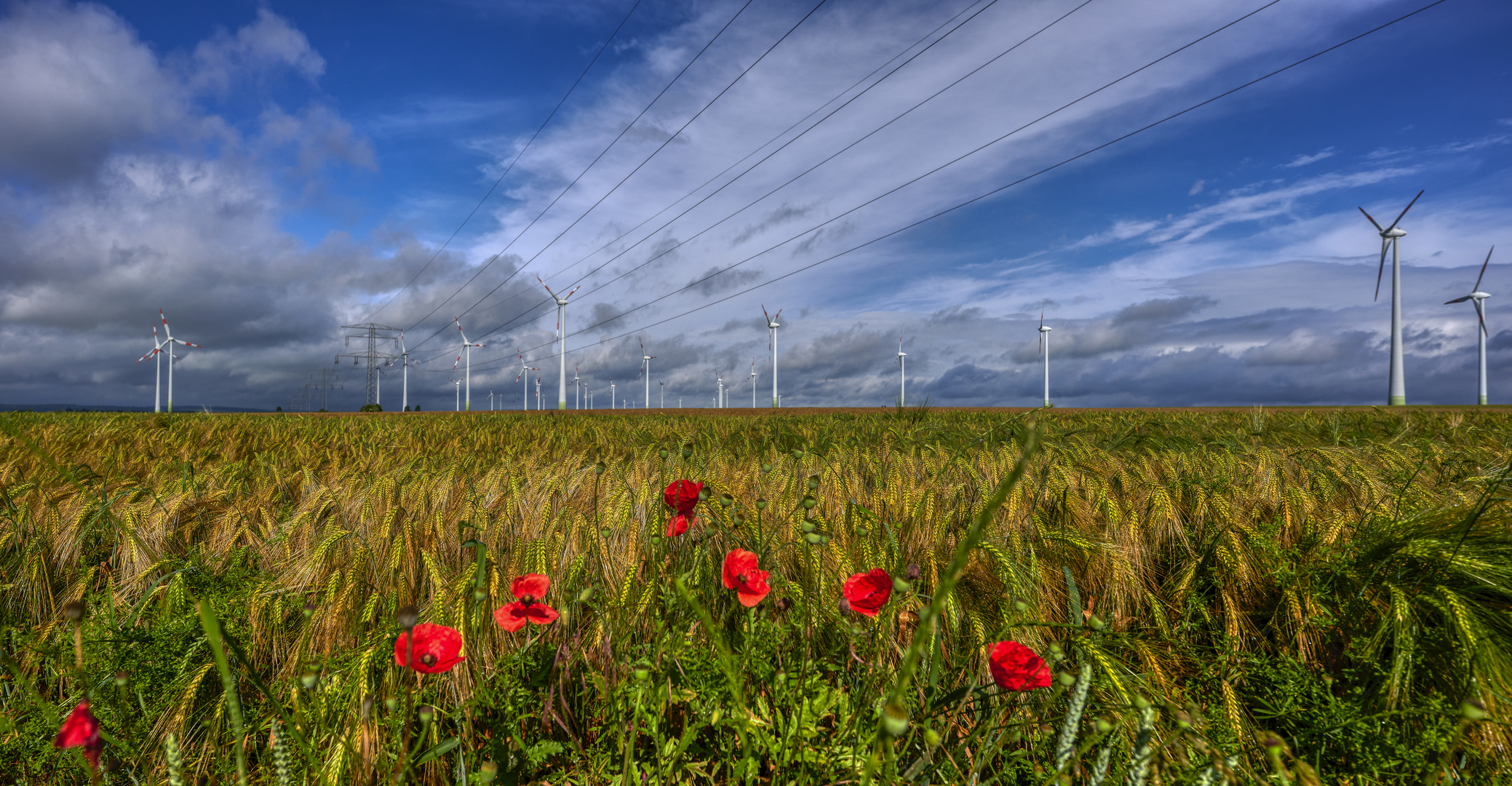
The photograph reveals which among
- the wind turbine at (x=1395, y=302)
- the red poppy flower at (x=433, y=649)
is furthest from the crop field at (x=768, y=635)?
the wind turbine at (x=1395, y=302)

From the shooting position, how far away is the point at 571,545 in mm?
2064

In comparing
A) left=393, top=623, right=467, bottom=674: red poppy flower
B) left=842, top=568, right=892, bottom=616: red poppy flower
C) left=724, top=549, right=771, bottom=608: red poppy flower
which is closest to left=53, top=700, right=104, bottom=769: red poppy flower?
left=393, top=623, right=467, bottom=674: red poppy flower

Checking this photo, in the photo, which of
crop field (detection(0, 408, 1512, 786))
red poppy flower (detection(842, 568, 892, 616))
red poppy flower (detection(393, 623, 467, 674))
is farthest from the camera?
red poppy flower (detection(842, 568, 892, 616))

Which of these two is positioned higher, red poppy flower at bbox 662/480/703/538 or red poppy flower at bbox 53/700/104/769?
red poppy flower at bbox 662/480/703/538

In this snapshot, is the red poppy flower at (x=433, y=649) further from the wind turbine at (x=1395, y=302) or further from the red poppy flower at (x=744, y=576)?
the wind turbine at (x=1395, y=302)

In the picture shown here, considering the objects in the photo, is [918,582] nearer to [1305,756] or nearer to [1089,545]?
[1089,545]

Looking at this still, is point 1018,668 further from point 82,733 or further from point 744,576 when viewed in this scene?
point 82,733

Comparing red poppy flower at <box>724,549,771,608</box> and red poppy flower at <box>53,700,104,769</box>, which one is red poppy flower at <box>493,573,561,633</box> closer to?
red poppy flower at <box>724,549,771,608</box>

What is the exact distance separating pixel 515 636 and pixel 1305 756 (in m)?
1.99

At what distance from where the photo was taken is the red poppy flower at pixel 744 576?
1407mm

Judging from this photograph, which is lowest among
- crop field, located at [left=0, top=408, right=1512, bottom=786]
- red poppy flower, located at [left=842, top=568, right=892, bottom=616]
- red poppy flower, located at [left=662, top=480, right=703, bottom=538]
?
crop field, located at [left=0, top=408, right=1512, bottom=786]

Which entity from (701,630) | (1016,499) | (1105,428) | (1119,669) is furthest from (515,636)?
(1105,428)

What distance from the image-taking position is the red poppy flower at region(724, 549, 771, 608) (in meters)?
1.41

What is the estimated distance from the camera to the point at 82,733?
Result: 0.91m
